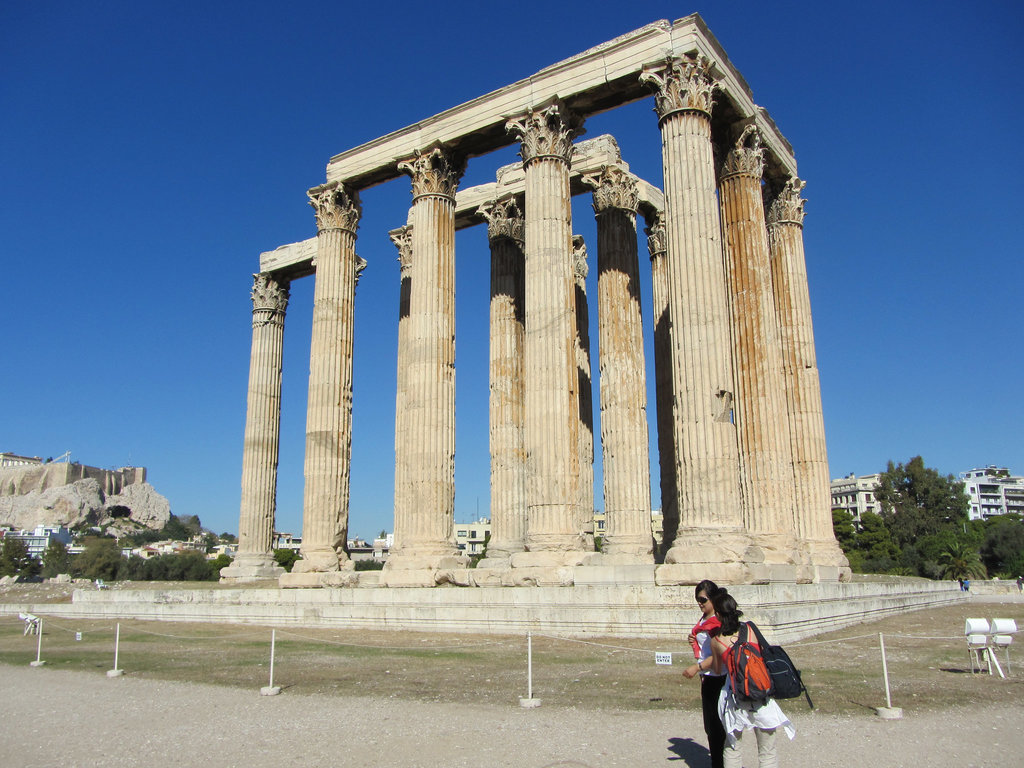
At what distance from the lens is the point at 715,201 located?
72.5ft

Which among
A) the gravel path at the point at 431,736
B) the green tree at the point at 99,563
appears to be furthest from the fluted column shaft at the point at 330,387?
the green tree at the point at 99,563

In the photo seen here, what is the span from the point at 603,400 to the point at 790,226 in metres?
9.59

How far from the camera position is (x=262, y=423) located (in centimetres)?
3944

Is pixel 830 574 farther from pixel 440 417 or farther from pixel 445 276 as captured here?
pixel 445 276

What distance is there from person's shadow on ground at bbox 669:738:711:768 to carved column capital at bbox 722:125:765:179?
70.4 ft

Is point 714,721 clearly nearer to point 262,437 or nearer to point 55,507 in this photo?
point 262,437

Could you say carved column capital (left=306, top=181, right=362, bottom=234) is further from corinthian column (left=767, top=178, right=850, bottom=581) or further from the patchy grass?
the patchy grass

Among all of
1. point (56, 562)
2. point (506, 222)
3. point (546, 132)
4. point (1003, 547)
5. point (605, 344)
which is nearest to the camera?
point (546, 132)

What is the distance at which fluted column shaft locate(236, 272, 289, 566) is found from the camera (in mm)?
37875

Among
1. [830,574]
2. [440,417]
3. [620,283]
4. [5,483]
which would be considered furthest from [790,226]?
[5,483]

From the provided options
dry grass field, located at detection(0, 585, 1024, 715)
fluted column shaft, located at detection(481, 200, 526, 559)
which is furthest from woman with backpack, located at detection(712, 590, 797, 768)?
fluted column shaft, located at detection(481, 200, 526, 559)

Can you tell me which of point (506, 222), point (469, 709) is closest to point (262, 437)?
point (506, 222)

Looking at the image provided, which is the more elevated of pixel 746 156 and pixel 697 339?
pixel 746 156

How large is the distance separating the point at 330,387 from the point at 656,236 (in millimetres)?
14644
